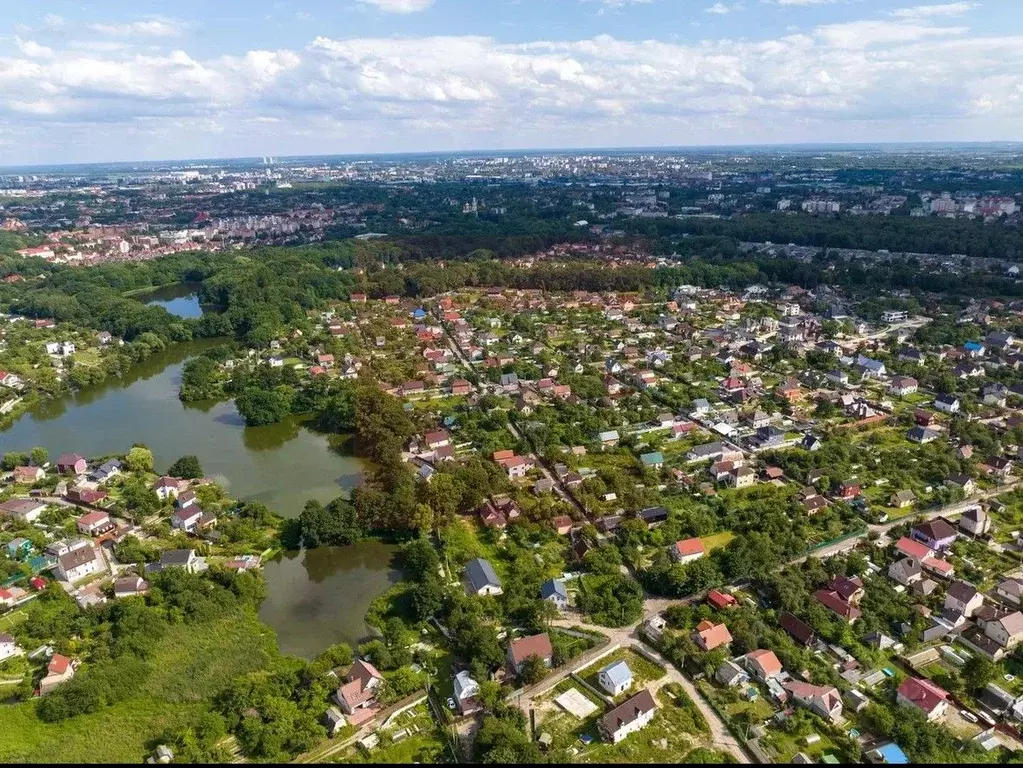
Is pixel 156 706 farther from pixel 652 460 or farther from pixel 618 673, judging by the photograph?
pixel 652 460

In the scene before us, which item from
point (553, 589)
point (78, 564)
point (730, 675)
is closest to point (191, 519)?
point (78, 564)

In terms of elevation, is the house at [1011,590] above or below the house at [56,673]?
above

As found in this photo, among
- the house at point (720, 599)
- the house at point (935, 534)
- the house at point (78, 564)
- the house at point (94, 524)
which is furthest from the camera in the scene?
the house at point (94, 524)

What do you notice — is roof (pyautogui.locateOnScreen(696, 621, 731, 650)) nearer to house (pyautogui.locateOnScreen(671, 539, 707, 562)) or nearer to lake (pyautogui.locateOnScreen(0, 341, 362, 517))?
house (pyautogui.locateOnScreen(671, 539, 707, 562))

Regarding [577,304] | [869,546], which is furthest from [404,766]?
[577,304]

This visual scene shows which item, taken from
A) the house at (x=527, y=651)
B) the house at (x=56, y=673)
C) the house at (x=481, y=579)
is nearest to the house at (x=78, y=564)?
the house at (x=56, y=673)

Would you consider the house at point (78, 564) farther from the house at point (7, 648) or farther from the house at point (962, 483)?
A: the house at point (962, 483)

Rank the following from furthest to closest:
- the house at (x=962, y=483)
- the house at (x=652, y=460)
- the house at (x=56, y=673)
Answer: the house at (x=652, y=460) < the house at (x=962, y=483) < the house at (x=56, y=673)
